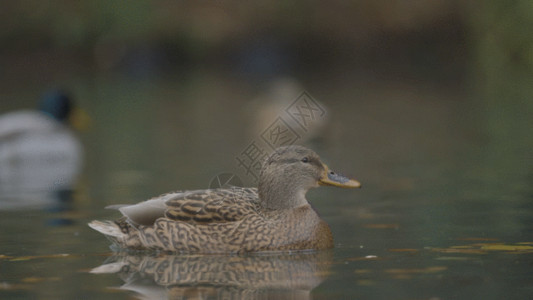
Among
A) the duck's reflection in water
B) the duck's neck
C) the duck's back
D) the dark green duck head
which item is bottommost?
the duck's reflection in water

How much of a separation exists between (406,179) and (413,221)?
297 cm

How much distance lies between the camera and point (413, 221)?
971cm

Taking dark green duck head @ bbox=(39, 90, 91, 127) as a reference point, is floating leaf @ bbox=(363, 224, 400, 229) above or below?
below

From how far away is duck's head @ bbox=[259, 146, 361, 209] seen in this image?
28.6ft

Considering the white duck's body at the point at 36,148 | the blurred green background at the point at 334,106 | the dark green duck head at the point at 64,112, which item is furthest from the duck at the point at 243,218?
the dark green duck head at the point at 64,112

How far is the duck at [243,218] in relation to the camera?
8.46 metres

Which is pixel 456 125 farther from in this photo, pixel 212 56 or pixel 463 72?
pixel 212 56

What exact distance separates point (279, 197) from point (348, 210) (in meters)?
1.94

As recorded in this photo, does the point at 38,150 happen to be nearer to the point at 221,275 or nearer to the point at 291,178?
the point at 291,178

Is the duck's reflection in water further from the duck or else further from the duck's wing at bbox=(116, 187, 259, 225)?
the duck's wing at bbox=(116, 187, 259, 225)

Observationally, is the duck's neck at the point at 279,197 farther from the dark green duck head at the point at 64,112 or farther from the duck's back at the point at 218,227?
the dark green duck head at the point at 64,112

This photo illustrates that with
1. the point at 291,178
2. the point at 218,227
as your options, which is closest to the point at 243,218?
the point at 218,227

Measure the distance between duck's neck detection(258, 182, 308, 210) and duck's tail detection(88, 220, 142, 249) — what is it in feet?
3.31

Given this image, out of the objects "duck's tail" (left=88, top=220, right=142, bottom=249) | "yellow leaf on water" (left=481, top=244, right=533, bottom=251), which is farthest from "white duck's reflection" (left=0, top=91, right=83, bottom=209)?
"yellow leaf on water" (left=481, top=244, right=533, bottom=251)
